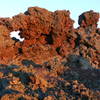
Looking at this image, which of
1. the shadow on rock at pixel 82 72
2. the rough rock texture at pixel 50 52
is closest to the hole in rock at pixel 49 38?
the rough rock texture at pixel 50 52

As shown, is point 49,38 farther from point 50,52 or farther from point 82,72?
point 82,72

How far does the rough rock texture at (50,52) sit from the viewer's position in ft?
72.5

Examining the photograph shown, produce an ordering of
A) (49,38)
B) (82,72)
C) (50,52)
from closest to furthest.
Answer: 1. (82,72)
2. (50,52)
3. (49,38)

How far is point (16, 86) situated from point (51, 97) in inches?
101

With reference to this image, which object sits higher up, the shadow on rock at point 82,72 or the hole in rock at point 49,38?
the hole in rock at point 49,38

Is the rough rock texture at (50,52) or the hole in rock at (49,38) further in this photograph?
the hole in rock at (49,38)

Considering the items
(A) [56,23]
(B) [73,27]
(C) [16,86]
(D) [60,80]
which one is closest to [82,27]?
(B) [73,27]

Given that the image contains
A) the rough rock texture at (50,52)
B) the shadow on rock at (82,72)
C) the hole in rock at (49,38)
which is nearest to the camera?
the rough rock texture at (50,52)

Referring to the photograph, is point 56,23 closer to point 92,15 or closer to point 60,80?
point 92,15

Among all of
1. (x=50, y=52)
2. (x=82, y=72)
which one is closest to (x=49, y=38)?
(x=50, y=52)

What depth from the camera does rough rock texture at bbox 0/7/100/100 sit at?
72.5ft

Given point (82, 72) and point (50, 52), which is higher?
point (50, 52)

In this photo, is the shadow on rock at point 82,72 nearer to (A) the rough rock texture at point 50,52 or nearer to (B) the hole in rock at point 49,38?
(A) the rough rock texture at point 50,52

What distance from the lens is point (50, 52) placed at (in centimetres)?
2873
